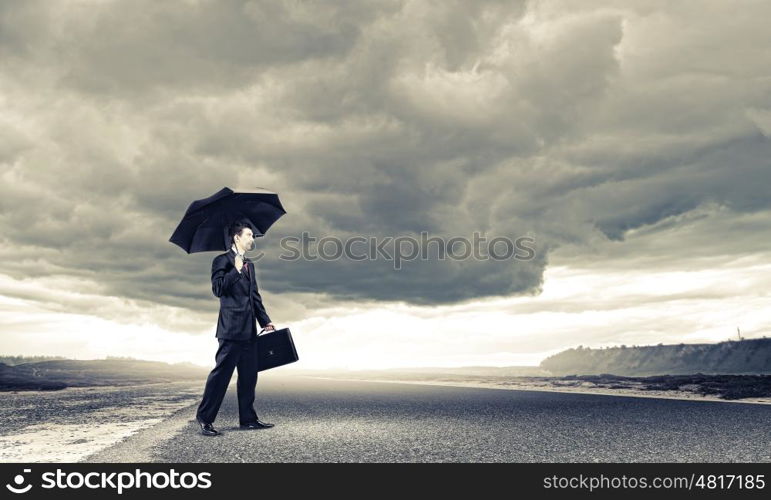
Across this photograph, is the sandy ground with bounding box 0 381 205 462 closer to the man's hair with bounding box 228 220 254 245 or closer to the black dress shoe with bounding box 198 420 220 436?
the black dress shoe with bounding box 198 420 220 436

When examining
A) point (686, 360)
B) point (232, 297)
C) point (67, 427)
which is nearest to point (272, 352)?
point (232, 297)

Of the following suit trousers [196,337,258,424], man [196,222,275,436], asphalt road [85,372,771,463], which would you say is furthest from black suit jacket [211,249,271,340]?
asphalt road [85,372,771,463]

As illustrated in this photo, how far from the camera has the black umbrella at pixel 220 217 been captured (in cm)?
678

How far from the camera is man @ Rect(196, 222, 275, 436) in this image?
21.9 feet

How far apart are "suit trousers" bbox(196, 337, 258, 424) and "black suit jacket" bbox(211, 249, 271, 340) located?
130mm

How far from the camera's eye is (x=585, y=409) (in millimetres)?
10938

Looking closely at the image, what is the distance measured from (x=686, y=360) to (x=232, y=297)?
110m

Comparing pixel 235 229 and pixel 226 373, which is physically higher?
pixel 235 229

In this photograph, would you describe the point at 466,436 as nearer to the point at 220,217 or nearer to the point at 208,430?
the point at 208,430

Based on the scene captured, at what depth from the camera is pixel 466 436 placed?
704 centimetres

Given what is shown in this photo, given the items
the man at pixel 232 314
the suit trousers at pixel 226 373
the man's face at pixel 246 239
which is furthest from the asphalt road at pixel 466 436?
the man's face at pixel 246 239
